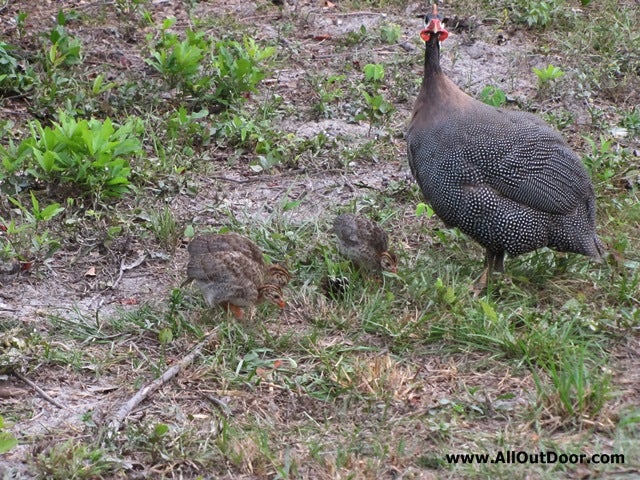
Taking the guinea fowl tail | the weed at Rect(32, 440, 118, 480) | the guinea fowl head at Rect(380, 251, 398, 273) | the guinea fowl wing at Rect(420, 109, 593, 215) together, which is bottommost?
the guinea fowl head at Rect(380, 251, 398, 273)

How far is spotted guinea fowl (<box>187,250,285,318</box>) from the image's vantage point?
15.9ft

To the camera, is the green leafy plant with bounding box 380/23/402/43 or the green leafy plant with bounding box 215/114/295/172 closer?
the green leafy plant with bounding box 215/114/295/172

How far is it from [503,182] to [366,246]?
78cm

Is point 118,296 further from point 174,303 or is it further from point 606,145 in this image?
point 606,145

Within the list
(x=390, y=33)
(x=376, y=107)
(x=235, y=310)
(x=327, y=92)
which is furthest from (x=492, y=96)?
(x=235, y=310)

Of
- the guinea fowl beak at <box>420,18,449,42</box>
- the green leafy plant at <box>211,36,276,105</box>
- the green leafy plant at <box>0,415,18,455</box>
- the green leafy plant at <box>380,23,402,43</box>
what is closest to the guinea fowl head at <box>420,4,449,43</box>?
the guinea fowl beak at <box>420,18,449,42</box>

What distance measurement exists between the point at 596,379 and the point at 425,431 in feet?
2.44

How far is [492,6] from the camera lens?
8.78 metres

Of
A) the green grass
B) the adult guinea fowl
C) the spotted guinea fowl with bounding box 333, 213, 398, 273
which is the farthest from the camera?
the spotted guinea fowl with bounding box 333, 213, 398, 273

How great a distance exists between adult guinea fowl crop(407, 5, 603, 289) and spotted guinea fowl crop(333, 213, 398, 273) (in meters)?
0.34

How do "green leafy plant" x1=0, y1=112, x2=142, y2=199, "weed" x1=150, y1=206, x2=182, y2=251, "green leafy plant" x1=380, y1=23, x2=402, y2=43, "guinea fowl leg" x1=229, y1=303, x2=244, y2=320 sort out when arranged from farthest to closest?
"green leafy plant" x1=380, y1=23, x2=402, y2=43 → "green leafy plant" x1=0, y1=112, x2=142, y2=199 → "weed" x1=150, y1=206, x2=182, y2=251 → "guinea fowl leg" x1=229, y1=303, x2=244, y2=320

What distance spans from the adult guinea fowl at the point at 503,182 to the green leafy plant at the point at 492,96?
164 centimetres

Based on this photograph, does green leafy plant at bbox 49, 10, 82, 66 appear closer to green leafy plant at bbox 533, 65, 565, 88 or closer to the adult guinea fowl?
the adult guinea fowl

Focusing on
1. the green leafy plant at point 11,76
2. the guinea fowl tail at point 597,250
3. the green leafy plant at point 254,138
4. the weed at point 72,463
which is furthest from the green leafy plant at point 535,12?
the weed at point 72,463
